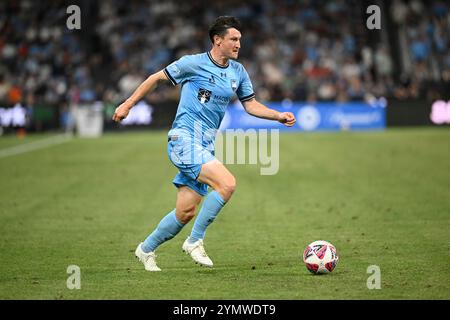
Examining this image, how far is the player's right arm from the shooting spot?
28.1 ft

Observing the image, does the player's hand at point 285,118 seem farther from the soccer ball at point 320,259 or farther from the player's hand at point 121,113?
the player's hand at point 121,113

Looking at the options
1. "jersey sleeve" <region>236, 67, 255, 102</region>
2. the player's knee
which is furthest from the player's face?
the player's knee

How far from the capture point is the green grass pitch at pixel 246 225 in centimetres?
820

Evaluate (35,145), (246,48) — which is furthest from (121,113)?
(246,48)

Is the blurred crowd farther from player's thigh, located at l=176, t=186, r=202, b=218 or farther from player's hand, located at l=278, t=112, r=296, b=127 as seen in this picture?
player's thigh, located at l=176, t=186, r=202, b=218

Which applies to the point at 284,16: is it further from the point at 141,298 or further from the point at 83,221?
the point at 141,298

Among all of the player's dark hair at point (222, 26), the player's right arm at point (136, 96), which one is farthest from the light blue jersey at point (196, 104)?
the player's dark hair at point (222, 26)

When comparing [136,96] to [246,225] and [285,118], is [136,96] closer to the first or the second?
[285,118]

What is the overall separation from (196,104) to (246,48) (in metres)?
27.0

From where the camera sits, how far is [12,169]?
20.9 meters
